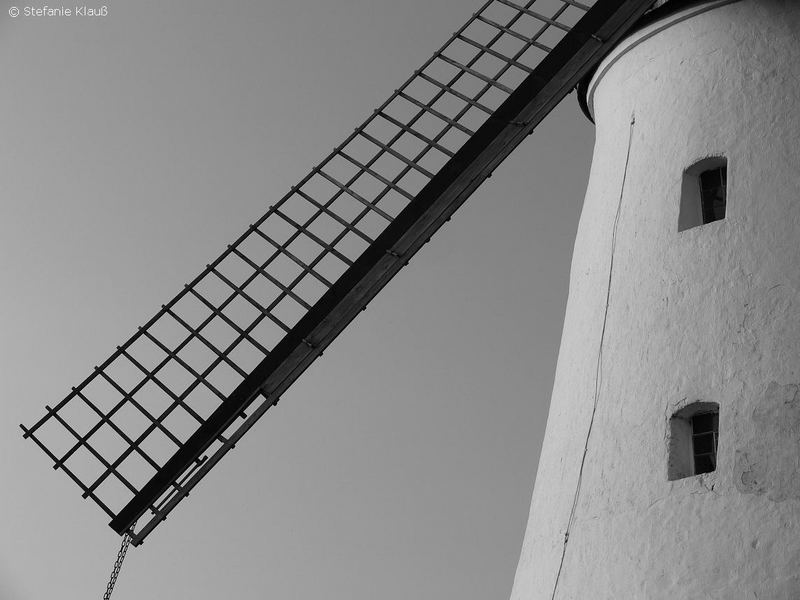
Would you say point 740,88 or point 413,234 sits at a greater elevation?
point 740,88

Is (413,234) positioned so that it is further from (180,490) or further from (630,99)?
(180,490)

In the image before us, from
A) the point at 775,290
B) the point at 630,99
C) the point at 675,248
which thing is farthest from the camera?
the point at 630,99

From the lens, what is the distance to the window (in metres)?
6.27

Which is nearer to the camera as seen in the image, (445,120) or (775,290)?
(775,290)

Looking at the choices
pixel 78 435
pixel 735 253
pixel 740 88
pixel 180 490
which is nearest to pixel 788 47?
pixel 740 88

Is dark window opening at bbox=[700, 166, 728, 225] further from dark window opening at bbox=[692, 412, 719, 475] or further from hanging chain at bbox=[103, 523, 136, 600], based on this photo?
hanging chain at bbox=[103, 523, 136, 600]

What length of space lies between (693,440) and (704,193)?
1588mm

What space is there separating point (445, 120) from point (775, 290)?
11.3 feet

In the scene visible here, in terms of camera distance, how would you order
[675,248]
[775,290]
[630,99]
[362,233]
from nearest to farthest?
[775,290] < [675,248] < [630,99] < [362,233]

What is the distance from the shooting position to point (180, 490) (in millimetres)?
7977

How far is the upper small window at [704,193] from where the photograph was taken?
22.7 ft

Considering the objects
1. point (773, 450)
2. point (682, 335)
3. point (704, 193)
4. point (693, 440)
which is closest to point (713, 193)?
point (704, 193)

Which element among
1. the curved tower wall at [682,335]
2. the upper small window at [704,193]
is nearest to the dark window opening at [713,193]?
the upper small window at [704,193]

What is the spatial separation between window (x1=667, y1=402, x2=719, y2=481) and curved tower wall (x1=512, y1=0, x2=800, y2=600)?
5cm
